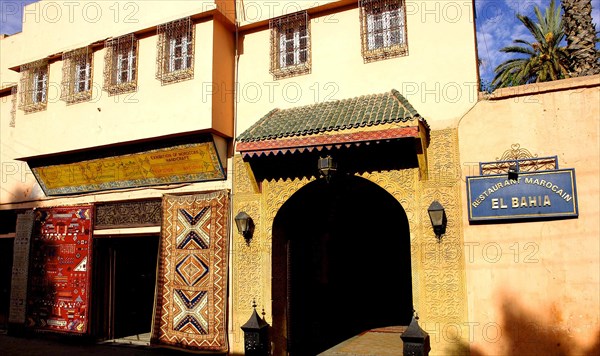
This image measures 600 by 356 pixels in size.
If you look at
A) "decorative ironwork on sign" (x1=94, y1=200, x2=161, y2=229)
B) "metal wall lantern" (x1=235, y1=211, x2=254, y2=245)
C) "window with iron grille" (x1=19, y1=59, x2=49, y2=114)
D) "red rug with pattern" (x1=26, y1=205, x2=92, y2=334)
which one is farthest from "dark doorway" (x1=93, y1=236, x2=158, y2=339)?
"window with iron grille" (x1=19, y1=59, x2=49, y2=114)

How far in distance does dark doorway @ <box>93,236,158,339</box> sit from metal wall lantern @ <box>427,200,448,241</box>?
20.2ft

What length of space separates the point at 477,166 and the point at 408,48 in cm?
217

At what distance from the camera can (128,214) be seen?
9328 mm

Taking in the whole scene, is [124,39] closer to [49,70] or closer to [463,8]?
[49,70]

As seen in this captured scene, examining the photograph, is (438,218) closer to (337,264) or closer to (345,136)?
(345,136)

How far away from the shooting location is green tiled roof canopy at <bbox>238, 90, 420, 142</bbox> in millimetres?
6680

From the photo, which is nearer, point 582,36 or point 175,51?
point 582,36

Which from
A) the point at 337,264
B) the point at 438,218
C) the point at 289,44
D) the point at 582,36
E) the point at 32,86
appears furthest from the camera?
the point at 337,264

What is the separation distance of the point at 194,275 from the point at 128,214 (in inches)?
84.7

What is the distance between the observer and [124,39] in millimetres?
9086

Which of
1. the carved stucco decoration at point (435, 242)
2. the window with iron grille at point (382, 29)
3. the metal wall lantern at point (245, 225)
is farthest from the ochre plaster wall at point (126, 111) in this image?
Answer: the window with iron grille at point (382, 29)

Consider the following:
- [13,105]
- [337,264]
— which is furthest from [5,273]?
[337,264]

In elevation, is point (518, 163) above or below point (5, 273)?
above

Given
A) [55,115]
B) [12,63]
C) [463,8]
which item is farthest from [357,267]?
[12,63]
